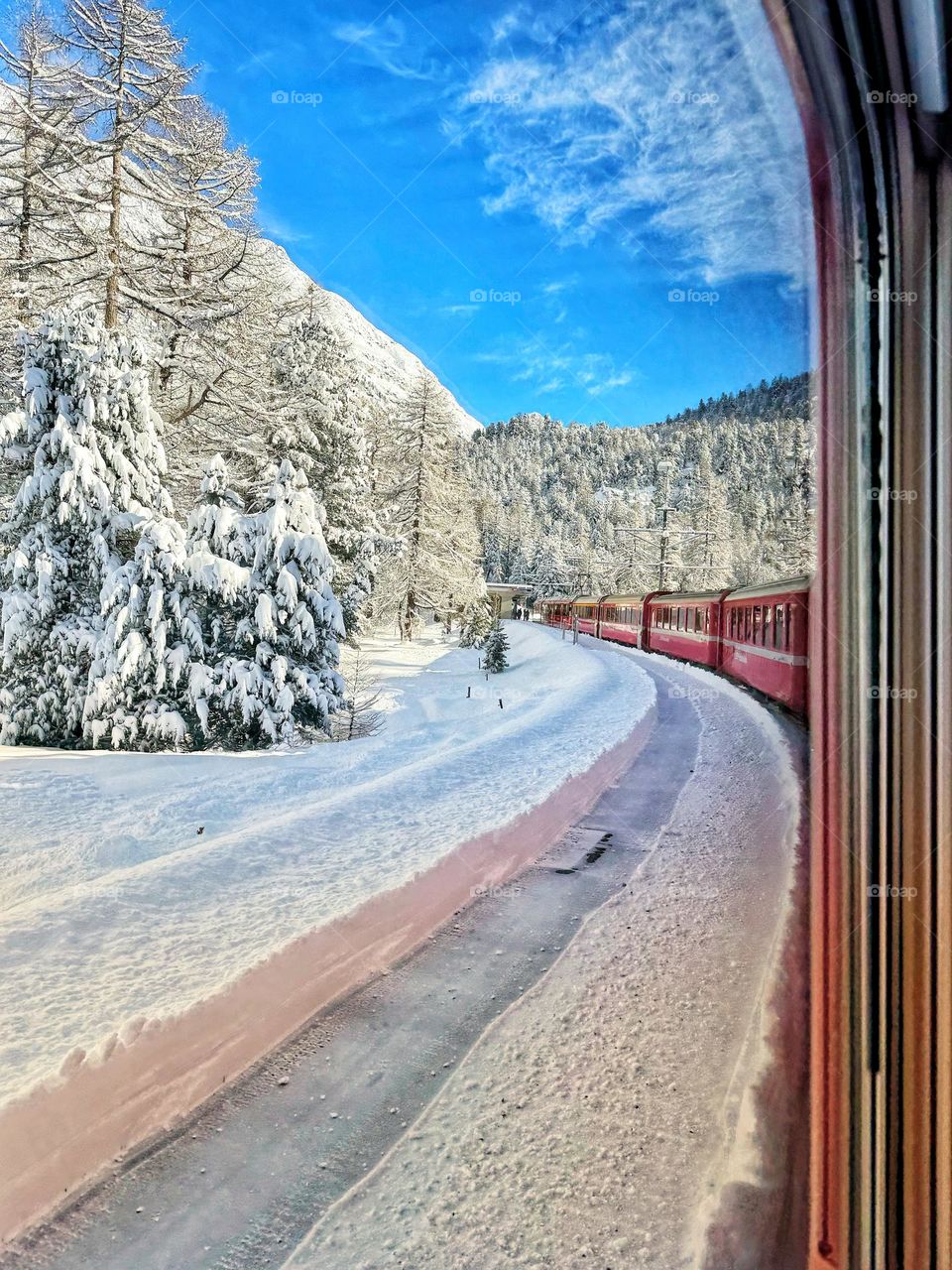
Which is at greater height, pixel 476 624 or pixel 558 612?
pixel 558 612

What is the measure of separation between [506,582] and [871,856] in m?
99.9

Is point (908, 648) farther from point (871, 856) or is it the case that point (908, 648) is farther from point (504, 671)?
point (504, 671)

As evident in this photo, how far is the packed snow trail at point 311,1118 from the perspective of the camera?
2.04 meters

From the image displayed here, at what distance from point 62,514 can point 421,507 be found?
24.5 meters

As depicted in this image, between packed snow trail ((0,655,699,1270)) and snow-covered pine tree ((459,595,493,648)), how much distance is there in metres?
28.9

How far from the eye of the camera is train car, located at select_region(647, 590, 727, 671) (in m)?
16.7

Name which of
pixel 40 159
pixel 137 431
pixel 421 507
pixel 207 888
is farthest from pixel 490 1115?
pixel 421 507

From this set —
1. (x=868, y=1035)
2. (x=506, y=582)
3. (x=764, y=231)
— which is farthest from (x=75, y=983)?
(x=506, y=582)

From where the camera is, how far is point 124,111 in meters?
12.0

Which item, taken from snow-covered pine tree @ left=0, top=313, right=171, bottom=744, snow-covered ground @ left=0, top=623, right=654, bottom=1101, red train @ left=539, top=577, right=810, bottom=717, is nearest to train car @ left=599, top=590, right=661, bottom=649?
red train @ left=539, top=577, right=810, bottom=717

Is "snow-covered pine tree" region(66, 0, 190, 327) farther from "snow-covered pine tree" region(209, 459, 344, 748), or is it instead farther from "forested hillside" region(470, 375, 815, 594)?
"forested hillside" region(470, 375, 815, 594)

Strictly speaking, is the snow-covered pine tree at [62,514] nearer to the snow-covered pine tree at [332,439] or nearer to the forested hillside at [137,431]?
the forested hillside at [137,431]

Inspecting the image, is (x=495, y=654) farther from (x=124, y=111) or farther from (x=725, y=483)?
(x=725, y=483)

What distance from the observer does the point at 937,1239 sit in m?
1.17
